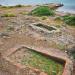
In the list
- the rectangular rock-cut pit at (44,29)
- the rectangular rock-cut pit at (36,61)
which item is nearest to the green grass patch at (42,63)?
the rectangular rock-cut pit at (36,61)

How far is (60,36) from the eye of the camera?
960 cm

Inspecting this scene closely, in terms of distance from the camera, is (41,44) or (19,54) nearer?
(19,54)

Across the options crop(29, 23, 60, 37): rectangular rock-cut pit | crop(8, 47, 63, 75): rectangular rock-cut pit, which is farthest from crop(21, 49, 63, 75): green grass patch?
crop(29, 23, 60, 37): rectangular rock-cut pit

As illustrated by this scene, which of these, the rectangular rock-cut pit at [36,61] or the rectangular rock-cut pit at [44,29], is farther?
the rectangular rock-cut pit at [44,29]

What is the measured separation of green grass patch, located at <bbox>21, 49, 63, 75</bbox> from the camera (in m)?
6.72

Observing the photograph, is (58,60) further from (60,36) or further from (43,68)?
(60,36)

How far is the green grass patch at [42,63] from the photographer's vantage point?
265 inches

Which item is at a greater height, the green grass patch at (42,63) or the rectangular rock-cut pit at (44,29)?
the rectangular rock-cut pit at (44,29)

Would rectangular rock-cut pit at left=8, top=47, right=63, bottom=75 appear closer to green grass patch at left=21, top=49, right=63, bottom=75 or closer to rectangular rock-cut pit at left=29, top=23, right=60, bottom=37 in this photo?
green grass patch at left=21, top=49, right=63, bottom=75

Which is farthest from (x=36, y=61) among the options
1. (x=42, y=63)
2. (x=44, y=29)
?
(x=44, y=29)

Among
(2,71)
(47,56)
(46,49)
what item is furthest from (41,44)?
(2,71)

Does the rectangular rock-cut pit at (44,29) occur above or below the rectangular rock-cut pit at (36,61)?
above

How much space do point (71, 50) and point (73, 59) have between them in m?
0.61

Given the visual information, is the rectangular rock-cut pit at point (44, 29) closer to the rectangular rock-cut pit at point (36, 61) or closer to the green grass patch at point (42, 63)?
the rectangular rock-cut pit at point (36, 61)
